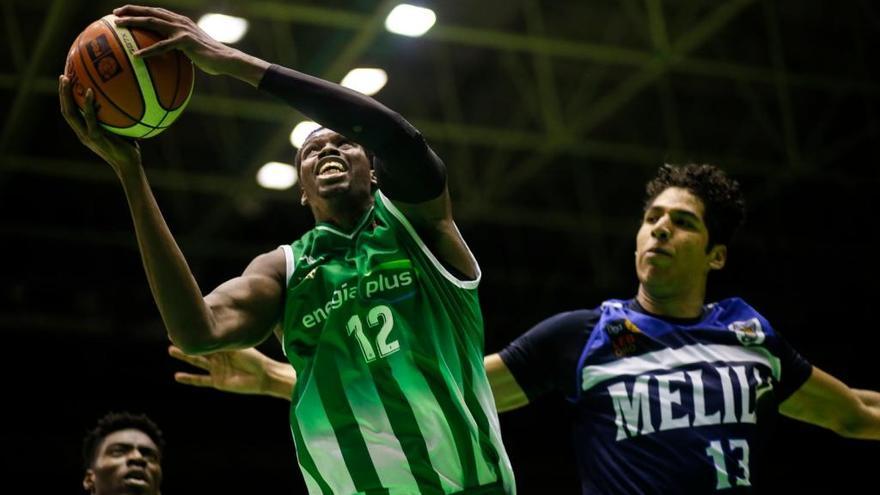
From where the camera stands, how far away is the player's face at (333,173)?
4.11 meters

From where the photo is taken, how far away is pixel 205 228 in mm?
16359

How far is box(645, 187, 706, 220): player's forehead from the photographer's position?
5129 mm

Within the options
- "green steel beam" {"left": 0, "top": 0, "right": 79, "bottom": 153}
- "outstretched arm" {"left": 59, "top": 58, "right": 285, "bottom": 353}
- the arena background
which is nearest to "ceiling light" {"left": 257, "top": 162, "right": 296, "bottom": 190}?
the arena background

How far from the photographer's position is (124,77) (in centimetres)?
370

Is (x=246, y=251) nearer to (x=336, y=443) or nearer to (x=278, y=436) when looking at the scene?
(x=278, y=436)

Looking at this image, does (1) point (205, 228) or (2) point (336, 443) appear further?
(1) point (205, 228)

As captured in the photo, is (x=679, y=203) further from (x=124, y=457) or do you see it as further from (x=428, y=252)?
(x=124, y=457)

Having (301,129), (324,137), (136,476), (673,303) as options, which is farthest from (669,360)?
(301,129)

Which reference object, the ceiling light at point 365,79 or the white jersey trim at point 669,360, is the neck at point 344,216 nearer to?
the white jersey trim at point 669,360

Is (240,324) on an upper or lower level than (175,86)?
lower

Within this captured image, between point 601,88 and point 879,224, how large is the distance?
15.3 ft

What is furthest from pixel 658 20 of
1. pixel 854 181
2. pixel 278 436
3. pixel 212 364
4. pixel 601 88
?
pixel 212 364

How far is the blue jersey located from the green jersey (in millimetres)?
928

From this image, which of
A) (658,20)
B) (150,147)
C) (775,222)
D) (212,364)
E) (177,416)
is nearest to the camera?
(212,364)
